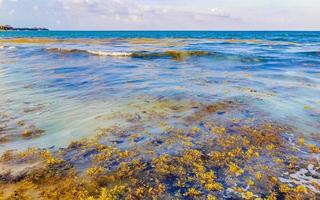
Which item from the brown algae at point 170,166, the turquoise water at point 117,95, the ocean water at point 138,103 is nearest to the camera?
the brown algae at point 170,166

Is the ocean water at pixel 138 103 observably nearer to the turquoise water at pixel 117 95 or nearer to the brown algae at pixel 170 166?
the turquoise water at pixel 117 95

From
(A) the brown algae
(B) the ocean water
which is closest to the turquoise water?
(B) the ocean water

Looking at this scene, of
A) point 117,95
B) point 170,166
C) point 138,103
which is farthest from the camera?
point 117,95

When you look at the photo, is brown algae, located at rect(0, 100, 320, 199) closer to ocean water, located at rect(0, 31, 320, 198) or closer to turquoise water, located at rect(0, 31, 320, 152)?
ocean water, located at rect(0, 31, 320, 198)

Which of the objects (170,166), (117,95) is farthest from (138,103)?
(170,166)

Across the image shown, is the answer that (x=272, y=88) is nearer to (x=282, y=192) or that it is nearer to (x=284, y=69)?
(x=284, y=69)

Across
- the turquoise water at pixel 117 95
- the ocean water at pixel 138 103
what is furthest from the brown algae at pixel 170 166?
Result: the turquoise water at pixel 117 95

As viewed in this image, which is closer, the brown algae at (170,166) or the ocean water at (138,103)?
the brown algae at (170,166)

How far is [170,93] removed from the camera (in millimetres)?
13906

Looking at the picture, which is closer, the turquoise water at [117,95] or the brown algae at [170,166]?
the brown algae at [170,166]

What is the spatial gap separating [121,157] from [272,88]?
10532mm

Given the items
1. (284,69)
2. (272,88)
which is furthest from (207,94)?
(284,69)

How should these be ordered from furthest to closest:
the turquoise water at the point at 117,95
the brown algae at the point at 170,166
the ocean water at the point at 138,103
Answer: the turquoise water at the point at 117,95, the ocean water at the point at 138,103, the brown algae at the point at 170,166

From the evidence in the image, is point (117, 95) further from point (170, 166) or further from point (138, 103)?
point (170, 166)
